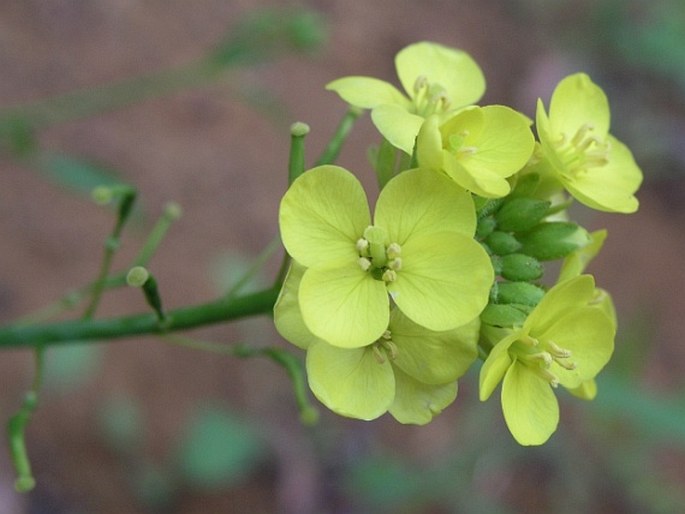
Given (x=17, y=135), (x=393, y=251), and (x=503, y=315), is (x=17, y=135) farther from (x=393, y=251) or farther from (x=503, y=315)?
(x=503, y=315)

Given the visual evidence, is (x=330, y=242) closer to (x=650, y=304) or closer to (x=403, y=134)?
(x=403, y=134)

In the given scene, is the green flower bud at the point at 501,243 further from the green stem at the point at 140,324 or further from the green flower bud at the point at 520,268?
the green stem at the point at 140,324

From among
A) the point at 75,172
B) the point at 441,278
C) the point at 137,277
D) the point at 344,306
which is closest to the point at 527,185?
the point at 441,278

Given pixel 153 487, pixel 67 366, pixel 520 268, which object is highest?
pixel 520 268

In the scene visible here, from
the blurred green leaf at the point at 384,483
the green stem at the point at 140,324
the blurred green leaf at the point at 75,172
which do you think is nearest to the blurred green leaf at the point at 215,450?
the blurred green leaf at the point at 384,483

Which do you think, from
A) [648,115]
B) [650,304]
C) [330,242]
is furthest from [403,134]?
[648,115]
